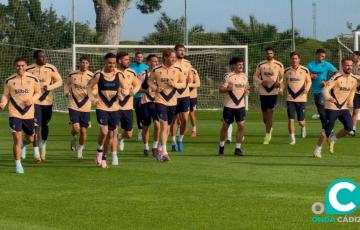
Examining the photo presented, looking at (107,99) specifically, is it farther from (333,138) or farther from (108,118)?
(333,138)

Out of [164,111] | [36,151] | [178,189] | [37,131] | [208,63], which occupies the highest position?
[208,63]

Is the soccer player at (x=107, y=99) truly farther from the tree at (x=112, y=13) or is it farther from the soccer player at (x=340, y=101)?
the tree at (x=112, y=13)

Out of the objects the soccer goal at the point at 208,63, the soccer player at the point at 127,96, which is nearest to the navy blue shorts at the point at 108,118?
the soccer player at the point at 127,96

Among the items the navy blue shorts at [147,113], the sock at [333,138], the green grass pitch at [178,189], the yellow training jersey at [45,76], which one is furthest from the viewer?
the navy blue shorts at [147,113]

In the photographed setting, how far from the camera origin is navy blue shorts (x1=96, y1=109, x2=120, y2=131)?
1627 cm

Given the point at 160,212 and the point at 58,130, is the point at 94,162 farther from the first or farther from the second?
the point at 58,130

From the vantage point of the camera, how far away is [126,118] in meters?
17.1

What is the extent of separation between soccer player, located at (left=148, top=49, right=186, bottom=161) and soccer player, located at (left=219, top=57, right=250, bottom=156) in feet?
4.14

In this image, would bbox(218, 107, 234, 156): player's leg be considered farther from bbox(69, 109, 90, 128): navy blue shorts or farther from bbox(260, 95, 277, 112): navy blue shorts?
bbox(260, 95, 277, 112): navy blue shorts

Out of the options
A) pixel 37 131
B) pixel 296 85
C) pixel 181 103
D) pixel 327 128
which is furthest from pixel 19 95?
pixel 296 85

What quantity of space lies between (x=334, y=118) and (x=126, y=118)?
4.14 metres

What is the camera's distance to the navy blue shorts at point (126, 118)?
16969mm

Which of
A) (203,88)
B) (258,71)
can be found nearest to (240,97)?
(258,71)

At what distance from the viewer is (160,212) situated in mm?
11016
